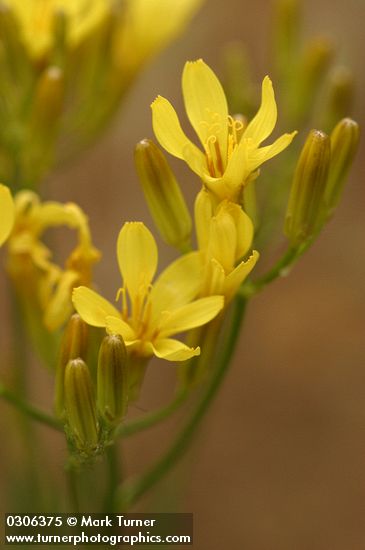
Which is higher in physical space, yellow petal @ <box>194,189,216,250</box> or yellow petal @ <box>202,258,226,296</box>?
yellow petal @ <box>194,189,216,250</box>

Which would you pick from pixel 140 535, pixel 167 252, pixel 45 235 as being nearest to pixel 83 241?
pixel 45 235

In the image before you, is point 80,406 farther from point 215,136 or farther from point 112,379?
point 215,136

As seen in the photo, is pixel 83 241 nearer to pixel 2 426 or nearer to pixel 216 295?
pixel 216 295

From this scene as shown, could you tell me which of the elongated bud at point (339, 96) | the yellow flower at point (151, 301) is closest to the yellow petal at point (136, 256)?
the yellow flower at point (151, 301)

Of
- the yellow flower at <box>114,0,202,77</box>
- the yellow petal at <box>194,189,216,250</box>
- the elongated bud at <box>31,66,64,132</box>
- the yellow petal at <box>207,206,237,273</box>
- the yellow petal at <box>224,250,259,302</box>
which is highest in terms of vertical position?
the yellow flower at <box>114,0,202,77</box>

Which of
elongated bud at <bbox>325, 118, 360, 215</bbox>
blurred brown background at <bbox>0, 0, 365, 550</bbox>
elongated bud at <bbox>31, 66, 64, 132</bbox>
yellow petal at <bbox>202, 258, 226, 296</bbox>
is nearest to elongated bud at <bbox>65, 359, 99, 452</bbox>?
yellow petal at <bbox>202, 258, 226, 296</bbox>

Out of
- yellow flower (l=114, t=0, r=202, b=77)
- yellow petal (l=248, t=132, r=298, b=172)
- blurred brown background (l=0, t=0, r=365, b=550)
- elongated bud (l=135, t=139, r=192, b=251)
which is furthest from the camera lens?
blurred brown background (l=0, t=0, r=365, b=550)

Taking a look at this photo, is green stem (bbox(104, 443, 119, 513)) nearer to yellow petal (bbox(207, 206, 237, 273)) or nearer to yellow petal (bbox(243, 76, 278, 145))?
yellow petal (bbox(207, 206, 237, 273))

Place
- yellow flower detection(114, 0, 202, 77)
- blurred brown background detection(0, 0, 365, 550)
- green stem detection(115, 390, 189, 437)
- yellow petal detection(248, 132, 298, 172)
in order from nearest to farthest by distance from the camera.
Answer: yellow petal detection(248, 132, 298, 172), green stem detection(115, 390, 189, 437), yellow flower detection(114, 0, 202, 77), blurred brown background detection(0, 0, 365, 550)
